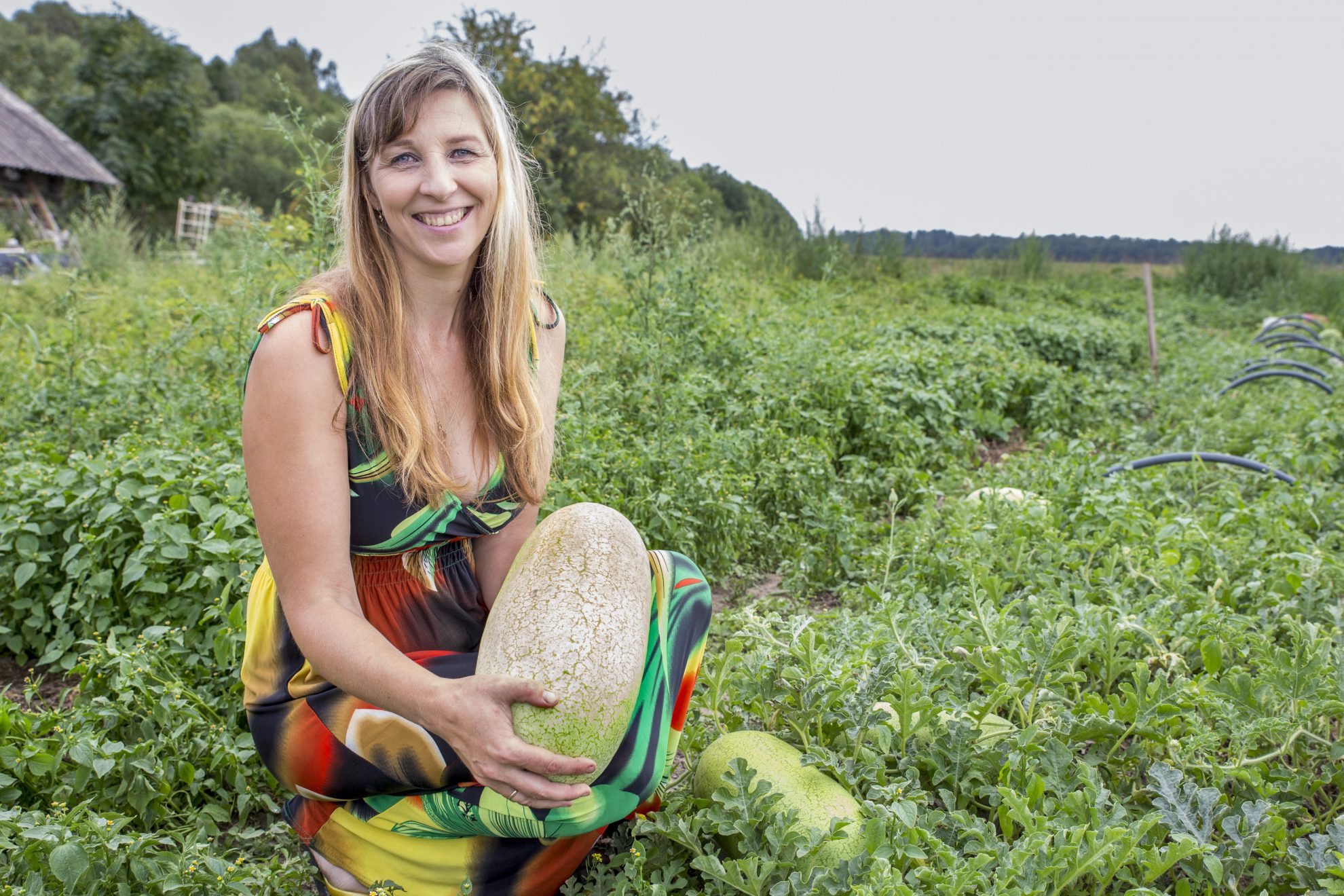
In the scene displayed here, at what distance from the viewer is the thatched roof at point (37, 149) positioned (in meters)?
21.8

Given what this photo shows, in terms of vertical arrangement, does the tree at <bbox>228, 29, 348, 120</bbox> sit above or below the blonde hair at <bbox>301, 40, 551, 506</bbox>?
above

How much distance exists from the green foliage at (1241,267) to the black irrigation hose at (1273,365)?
11.4 metres

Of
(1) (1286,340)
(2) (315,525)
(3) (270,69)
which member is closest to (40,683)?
(2) (315,525)

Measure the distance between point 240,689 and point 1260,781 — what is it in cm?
246

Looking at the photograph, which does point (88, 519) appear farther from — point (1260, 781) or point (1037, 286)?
point (1037, 286)

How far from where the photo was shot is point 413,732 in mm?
1739

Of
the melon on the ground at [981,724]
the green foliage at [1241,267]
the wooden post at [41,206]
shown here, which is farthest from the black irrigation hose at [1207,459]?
the wooden post at [41,206]

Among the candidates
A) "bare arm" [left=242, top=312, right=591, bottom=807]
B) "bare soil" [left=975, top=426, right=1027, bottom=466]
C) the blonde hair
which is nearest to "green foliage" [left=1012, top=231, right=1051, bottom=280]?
"bare soil" [left=975, top=426, right=1027, bottom=466]

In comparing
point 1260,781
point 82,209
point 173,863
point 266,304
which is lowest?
point 173,863

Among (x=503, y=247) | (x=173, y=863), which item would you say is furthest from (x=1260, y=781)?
(x=173, y=863)

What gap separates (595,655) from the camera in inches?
65.7

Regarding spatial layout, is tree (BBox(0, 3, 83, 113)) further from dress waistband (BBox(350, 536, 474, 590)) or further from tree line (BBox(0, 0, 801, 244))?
dress waistband (BBox(350, 536, 474, 590))

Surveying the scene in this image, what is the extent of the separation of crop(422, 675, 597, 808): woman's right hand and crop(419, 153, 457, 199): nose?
3.19 ft

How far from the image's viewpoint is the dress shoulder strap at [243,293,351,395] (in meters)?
1.76
